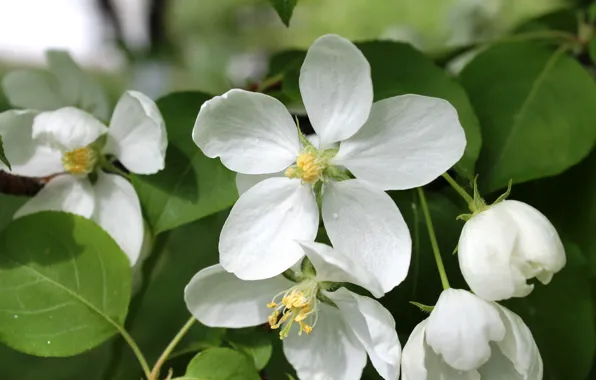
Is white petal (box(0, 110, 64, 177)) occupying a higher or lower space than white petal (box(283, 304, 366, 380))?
higher

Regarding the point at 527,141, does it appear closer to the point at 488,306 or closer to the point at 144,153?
the point at 488,306

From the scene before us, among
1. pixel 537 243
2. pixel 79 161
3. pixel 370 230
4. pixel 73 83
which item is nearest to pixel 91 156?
pixel 79 161

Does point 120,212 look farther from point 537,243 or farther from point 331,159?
point 537,243

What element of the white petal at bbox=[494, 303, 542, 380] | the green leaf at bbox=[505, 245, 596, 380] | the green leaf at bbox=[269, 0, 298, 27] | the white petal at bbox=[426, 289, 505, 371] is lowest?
the green leaf at bbox=[505, 245, 596, 380]

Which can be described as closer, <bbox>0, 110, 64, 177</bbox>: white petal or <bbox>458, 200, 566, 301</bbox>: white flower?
<bbox>458, 200, 566, 301</bbox>: white flower

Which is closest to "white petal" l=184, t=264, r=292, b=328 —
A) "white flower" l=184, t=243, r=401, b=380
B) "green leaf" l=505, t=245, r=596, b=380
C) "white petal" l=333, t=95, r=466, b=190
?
"white flower" l=184, t=243, r=401, b=380

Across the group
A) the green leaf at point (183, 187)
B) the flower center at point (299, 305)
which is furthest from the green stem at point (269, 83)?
the flower center at point (299, 305)

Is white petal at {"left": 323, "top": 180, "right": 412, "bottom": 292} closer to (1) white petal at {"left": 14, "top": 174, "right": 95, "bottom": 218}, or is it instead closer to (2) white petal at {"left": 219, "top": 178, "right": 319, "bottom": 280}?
(2) white petal at {"left": 219, "top": 178, "right": 319, "bottom": 280}

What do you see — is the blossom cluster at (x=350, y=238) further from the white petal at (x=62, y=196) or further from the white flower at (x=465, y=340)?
the white petal at (x=62, y=196)

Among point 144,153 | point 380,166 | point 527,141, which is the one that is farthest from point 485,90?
point 144,153
